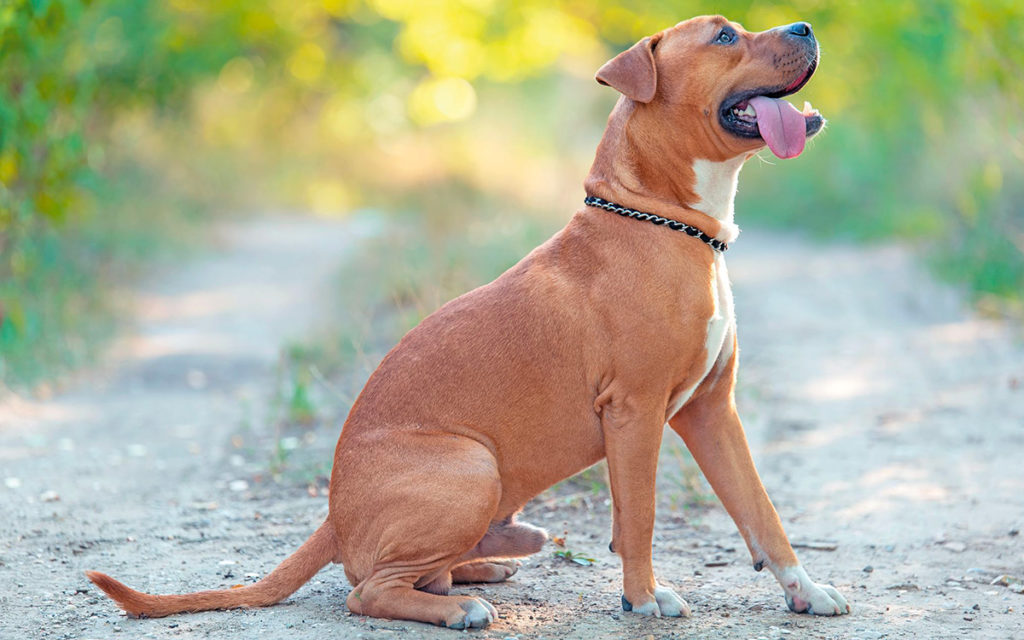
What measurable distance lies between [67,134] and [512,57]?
11437 millimetres

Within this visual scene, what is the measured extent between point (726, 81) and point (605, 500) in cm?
230

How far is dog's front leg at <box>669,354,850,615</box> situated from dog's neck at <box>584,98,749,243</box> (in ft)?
1.81

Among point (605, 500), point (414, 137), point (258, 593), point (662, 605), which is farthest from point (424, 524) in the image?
point (414, 137)

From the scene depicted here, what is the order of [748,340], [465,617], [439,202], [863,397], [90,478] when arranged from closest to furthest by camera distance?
[465,617] → [90,478] → [863,397] → [748,340] → [439,202]

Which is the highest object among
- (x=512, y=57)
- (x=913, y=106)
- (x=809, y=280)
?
(x=512, y=57)

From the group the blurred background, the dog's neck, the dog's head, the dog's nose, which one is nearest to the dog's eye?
the dog's head

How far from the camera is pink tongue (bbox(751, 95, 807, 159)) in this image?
3582 mm

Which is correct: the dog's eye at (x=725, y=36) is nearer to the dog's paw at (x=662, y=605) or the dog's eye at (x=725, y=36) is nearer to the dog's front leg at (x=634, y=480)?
the dog's front leg at (x=634, y=480)

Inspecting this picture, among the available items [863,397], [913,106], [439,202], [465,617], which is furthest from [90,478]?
[913,106]

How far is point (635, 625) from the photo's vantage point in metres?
3.69

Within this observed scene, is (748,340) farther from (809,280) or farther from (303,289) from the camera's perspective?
(303,289)

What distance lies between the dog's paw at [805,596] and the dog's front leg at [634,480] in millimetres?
467

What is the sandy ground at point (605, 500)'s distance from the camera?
3.79m

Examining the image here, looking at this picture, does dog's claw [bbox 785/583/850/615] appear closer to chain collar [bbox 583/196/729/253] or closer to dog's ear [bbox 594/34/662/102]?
chain collar [bbox 583/196/729/253]
